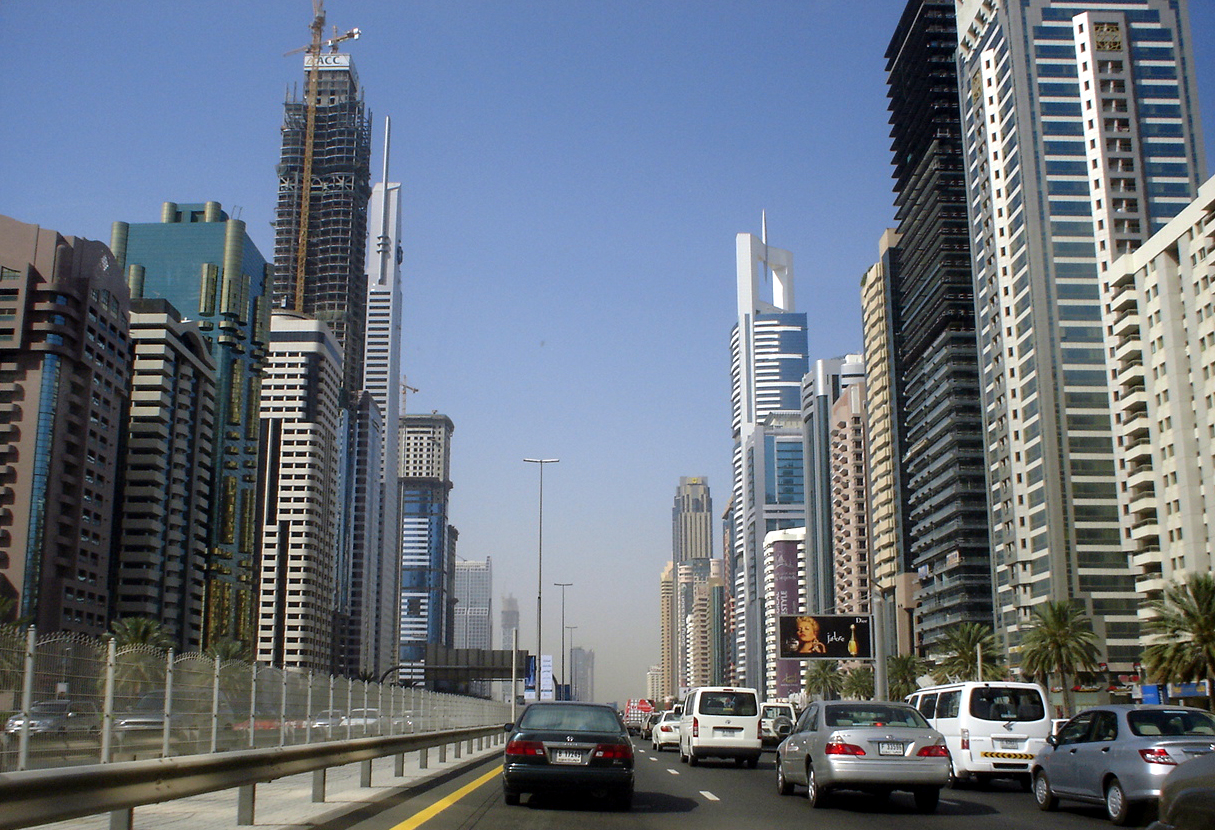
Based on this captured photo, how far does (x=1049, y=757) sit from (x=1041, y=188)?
10946 centimetres

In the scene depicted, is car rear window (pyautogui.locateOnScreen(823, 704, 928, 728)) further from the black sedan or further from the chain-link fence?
the chain-link fence

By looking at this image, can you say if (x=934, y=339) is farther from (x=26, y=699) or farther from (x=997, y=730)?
(x=26, y=699)

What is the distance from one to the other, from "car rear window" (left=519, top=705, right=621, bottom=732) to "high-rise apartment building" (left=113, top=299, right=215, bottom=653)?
125606 mm

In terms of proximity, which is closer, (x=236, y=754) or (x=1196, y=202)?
(x=236, y=754)

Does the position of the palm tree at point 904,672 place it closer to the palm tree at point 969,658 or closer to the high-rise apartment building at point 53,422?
the palm tree at point 969,658

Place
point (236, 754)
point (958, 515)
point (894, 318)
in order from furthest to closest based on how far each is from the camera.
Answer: point (894, 318) → point (958, 515) → point (236, 754)

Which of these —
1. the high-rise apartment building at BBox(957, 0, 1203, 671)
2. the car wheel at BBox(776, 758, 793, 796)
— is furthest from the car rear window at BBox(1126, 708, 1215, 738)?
the high-rise apartment building at BBox(957, 0, 1203, 671)

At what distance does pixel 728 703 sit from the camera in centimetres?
2939

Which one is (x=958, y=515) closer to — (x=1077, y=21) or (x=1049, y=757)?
(x=1077, y=21)

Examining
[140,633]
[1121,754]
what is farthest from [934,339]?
[1121,754]

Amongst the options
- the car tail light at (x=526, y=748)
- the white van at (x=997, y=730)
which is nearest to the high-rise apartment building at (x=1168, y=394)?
the white van at (x=997, y=730)

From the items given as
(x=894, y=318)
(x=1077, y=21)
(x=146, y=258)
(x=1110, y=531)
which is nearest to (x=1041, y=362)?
(x=1110, y=531)

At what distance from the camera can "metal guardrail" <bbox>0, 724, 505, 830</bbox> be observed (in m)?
6.66

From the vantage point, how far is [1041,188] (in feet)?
384
